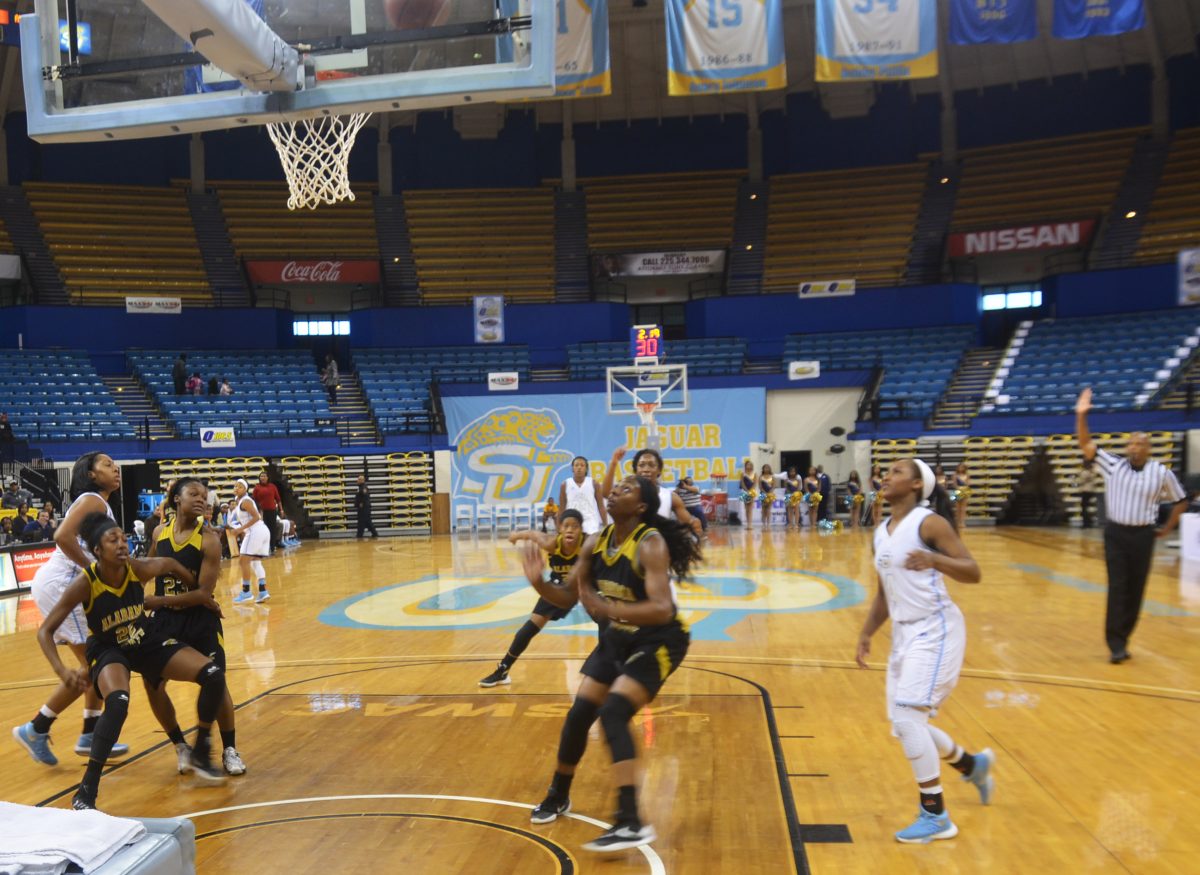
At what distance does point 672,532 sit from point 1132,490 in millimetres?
4866

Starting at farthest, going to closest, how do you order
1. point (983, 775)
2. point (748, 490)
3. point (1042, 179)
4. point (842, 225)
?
point (842, 225)
point (1042, 179)
point (748, 490)
point (983, 775)

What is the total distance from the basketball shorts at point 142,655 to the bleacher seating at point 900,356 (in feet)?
68.7

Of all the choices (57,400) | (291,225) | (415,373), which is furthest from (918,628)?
(291,225)

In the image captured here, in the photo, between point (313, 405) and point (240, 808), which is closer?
point (240, 808)

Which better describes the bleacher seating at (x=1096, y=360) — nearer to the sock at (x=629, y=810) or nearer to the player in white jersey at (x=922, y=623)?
the player in white jersey at (x=922, y=623)

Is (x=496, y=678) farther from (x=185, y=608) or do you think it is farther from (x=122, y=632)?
(x=122, y=632)

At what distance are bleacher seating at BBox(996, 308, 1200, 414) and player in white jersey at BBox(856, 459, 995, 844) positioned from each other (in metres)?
20.1

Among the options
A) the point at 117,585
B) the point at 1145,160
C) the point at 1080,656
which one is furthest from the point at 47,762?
the point at 1145,160

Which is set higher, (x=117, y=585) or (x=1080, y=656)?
(x=117, y=585)

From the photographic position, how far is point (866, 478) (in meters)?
24.1

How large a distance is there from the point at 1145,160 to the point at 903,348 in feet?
31.6

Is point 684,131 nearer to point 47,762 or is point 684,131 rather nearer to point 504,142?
point 504,142

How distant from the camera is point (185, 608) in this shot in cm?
571

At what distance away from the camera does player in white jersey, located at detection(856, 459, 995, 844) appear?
14.8ft
